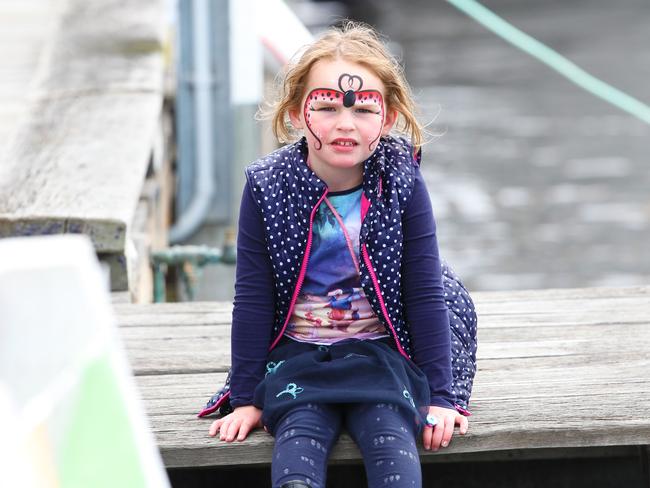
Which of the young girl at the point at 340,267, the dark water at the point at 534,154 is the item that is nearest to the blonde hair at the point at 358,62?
the young girl at the point at 340,267

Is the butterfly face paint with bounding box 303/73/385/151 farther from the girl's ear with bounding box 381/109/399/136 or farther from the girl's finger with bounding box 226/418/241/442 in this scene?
the girl's finger with bounding box 226/418/241/442

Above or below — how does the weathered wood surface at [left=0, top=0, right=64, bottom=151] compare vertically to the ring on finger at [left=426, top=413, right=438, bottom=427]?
above

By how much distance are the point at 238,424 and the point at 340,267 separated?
37 cm

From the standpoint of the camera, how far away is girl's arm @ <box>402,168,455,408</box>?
94.9 inches

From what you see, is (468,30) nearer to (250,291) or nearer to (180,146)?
(180,146)

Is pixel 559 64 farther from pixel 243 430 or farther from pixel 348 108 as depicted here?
pixel 243 430

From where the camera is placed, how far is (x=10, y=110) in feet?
15.0

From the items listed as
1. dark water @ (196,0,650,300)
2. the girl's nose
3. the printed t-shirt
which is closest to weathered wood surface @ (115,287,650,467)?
the printed t-shirt

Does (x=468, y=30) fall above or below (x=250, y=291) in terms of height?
above

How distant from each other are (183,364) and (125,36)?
209 centimetres

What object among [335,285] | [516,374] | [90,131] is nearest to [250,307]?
[335,285]

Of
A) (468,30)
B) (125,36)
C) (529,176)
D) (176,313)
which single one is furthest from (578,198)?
(468,30)

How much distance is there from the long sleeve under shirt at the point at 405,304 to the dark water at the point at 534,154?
4.30 ft

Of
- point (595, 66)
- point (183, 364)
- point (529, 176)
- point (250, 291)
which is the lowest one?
point (183, 364)
